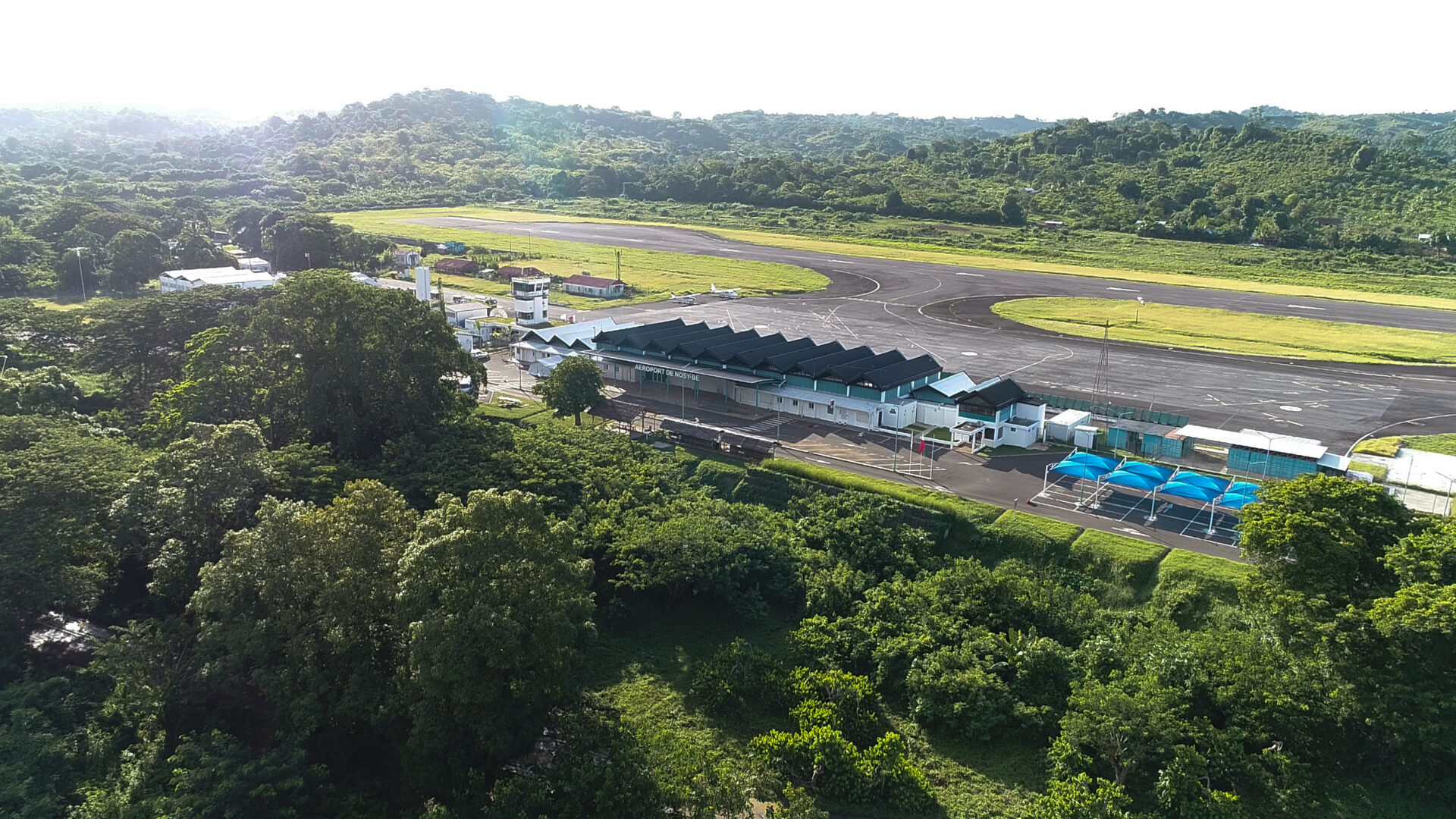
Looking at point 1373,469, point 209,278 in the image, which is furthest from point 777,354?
point 209,278

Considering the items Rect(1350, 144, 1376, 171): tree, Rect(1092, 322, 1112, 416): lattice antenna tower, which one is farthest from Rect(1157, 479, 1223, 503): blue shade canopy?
Rect(1350, 144, 1376, 171): tree

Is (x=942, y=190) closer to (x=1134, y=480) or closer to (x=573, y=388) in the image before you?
(x=573, y=388)

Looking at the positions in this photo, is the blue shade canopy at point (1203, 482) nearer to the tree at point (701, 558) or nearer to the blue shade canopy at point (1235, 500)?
the blue shade canopy at point (1235, 500)

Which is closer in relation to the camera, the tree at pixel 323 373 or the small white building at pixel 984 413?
the tree at pixel 323 373

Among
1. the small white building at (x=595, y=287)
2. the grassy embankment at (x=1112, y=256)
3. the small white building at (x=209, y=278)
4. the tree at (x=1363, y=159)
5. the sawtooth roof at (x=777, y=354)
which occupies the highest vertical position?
the tree at (x=1363, y=159)

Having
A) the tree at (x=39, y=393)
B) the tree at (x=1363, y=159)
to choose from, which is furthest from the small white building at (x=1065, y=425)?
the tree at (x=1363, y=159)

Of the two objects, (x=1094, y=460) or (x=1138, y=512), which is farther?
(x=1094, y=460)
